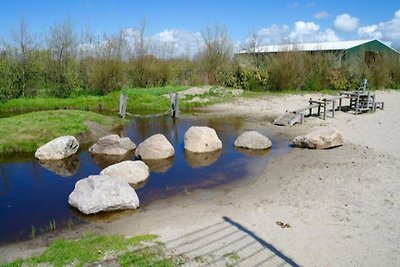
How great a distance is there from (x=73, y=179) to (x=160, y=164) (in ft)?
9.13

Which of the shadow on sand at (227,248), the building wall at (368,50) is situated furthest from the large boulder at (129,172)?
the building wall at (368,50)

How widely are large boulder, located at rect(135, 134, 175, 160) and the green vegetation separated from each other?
19.5 ft

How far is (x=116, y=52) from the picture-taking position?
29312mm

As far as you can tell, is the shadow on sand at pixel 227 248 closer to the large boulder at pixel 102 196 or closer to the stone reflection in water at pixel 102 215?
the stone reflection in water at pixel 102 215

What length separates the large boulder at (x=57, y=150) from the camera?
13.0 m

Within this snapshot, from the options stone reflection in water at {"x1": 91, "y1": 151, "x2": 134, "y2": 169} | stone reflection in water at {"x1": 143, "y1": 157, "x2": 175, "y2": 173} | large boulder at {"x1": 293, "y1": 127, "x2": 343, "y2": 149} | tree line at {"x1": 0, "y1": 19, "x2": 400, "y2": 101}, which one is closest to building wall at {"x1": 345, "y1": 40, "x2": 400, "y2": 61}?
tree line at {"x1": 0, "y1": 19, "x2": 400, "y2": 101}

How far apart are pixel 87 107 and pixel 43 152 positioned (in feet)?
38.9

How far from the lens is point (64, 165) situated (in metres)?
12.4

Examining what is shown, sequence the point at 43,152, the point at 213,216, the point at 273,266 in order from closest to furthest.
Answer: the point at 273,266 < the point at 213,216 < the point at 43,152

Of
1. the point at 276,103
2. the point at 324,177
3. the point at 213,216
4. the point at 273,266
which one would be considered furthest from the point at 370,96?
the point at 273,266

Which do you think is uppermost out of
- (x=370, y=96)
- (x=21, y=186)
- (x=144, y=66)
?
(x=144, y=66)

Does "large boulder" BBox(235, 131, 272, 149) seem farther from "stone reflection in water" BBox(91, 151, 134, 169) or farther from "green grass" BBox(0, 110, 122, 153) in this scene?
"green grass" BBox(0, 110, 122, 153)

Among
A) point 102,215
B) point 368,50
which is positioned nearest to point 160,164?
point 102,215

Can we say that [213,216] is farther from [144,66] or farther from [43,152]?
[144,66]
